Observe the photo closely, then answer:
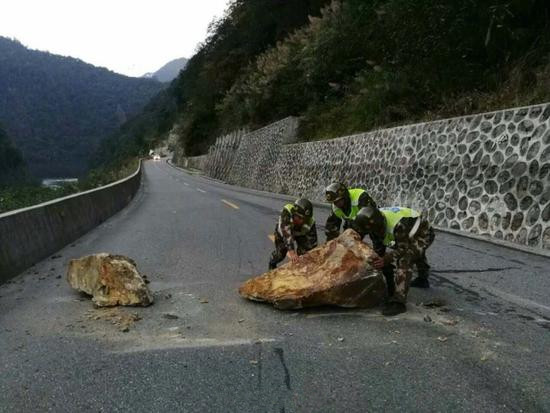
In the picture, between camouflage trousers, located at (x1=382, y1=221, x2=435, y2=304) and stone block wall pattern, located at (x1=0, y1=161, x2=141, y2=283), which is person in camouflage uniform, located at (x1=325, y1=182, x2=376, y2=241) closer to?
camouflage trousers, located at (x1=382, y1=221, x2=435, y2=304)

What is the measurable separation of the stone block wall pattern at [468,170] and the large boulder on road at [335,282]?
16.1 feet

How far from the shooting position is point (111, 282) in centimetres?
552

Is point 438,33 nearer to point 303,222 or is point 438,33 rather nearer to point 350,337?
point 303,222

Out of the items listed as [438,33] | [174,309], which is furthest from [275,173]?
[174,309]

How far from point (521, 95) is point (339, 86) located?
13928 mm

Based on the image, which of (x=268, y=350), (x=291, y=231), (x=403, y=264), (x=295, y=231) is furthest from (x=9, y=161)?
(x=268, y=350)

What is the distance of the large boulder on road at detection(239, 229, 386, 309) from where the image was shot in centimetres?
500

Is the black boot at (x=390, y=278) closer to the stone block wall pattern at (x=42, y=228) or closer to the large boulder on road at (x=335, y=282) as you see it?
the large boulder on road at (x=335, y=282)

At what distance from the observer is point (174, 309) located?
5273 millimetres

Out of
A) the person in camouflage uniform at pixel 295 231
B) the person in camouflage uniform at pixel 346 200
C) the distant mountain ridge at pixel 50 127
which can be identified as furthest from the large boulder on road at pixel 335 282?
the distant mountain ridge at pixel 50 127

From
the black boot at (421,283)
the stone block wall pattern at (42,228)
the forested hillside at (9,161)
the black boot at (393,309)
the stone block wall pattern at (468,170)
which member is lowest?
the forested hillside at (9,161)

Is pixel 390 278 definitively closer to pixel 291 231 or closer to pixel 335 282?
pixel 335 282

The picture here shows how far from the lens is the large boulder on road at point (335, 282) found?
5004 millimetres

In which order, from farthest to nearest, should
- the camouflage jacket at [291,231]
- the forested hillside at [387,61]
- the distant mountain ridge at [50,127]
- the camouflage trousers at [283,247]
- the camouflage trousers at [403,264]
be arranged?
the distant mountain ridge at [50,127]
the forested hillside at [387,61]
the camouflage trousers at [283,247]
the camouflage jacket at [291,231]
the camouflage trousers at [403,264]
